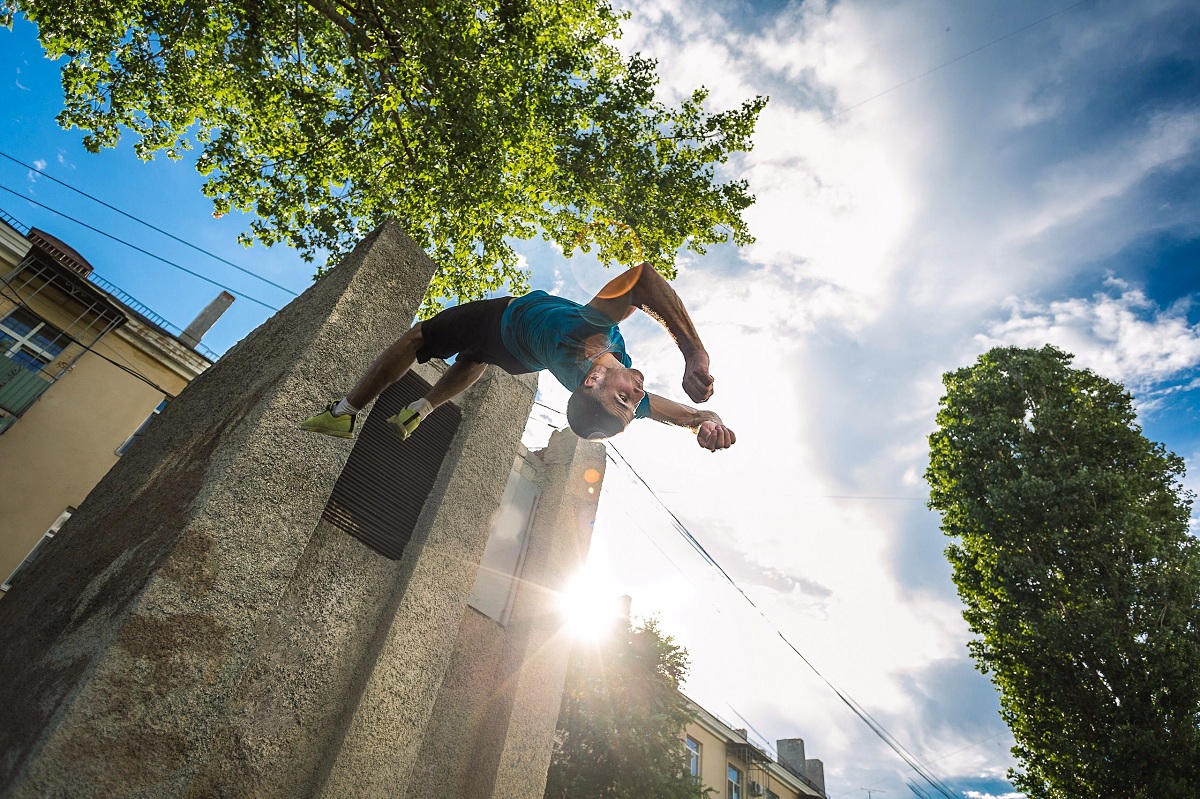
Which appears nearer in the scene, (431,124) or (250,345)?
(250,345)

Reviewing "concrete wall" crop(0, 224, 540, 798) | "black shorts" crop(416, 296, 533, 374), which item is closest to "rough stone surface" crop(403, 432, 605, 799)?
"concrete wall" crop(0, 224, 540, 798)

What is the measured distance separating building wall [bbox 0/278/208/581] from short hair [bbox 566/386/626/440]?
825 inches

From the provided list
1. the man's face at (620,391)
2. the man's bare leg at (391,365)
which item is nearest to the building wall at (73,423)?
the man's bare leg at (391,365)

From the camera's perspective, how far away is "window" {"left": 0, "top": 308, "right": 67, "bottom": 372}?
16.0 m

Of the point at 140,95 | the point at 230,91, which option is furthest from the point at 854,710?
the point at 140,95

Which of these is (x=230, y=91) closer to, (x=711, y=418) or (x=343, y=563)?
(x=343, y=563)

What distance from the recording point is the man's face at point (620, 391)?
8.65 feet

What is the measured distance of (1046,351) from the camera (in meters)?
17.5

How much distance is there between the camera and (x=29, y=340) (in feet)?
54.0

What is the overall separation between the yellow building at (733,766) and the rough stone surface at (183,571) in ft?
83.7

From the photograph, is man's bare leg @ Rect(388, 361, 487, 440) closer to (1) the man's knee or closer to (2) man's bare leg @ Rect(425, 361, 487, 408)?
(2) man's bare leg @ Rect(425, 361, 487, 408)

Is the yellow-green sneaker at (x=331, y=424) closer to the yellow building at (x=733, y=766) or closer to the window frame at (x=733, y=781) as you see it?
the yellow building at (x=733, y=766)

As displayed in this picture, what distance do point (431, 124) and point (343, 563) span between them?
8.80m

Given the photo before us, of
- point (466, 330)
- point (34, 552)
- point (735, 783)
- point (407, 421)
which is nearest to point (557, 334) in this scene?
point (466, 330)
